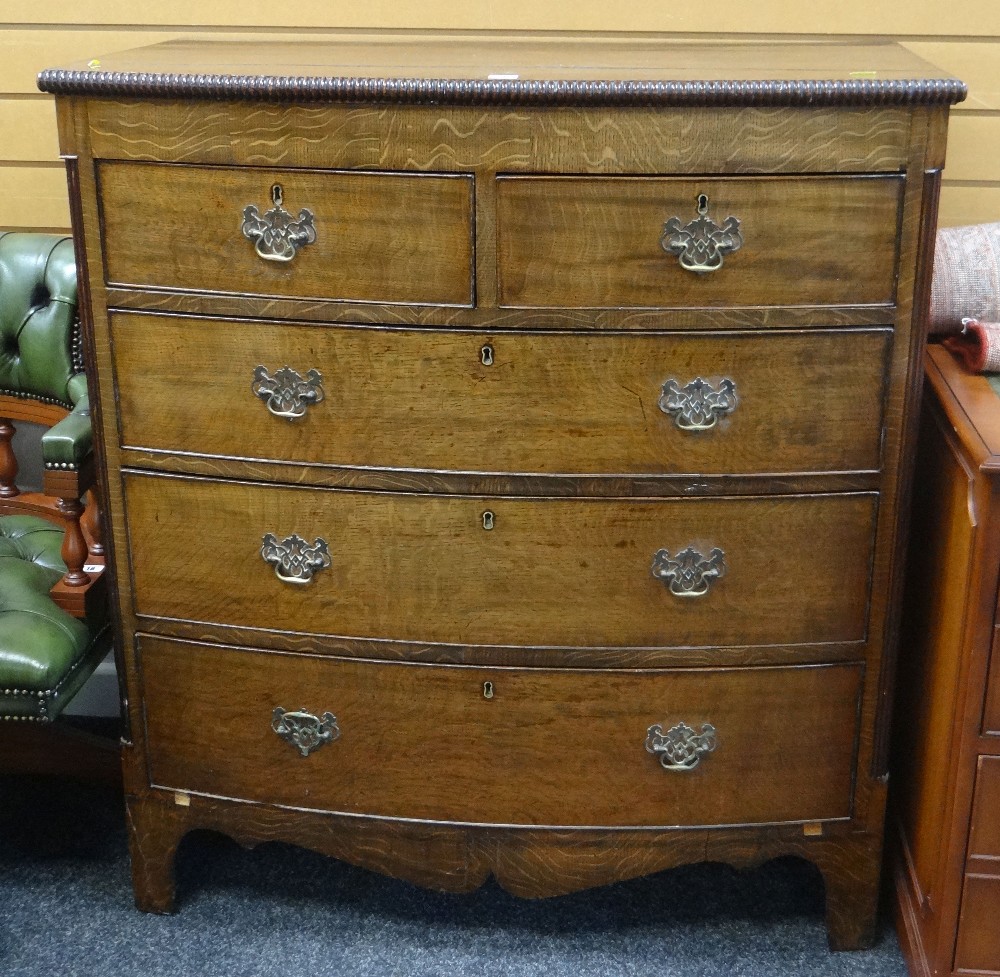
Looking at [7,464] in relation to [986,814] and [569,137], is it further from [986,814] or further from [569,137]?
[986,814]

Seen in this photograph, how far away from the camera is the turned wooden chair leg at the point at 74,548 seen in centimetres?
228

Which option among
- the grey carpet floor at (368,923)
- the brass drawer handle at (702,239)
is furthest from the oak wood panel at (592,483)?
the grey carpet floor at (368,923)

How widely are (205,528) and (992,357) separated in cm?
135

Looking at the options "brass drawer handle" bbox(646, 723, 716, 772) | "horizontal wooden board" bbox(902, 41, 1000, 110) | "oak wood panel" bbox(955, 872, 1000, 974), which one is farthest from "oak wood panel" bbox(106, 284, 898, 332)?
"oak wood panel" bbox(955, 872, 1000, 974)

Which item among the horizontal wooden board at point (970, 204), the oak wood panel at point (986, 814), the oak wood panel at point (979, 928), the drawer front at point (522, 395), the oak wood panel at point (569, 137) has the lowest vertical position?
the oak wood panel at point (979, 928)

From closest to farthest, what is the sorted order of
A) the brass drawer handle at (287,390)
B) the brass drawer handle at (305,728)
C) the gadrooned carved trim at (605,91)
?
1. the gadrooned carved trim at (605,91)
2. the brass drawer handle at (287,390)
3. the brass drawer handle at (305,728)

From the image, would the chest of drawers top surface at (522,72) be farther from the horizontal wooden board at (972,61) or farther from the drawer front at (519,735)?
the drawer front at (519,735)

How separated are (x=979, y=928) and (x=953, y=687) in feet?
1.40

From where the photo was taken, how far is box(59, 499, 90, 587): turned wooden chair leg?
2281 millimetres

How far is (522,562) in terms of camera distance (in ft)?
7.05

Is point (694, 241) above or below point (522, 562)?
above

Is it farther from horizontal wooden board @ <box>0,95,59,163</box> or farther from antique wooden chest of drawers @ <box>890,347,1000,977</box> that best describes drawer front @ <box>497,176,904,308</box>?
horizontal wooden board @ <box>0,95,59,163</box>

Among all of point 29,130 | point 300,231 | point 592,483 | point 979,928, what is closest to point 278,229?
point 300,231

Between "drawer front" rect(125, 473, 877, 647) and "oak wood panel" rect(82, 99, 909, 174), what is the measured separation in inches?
20.7
